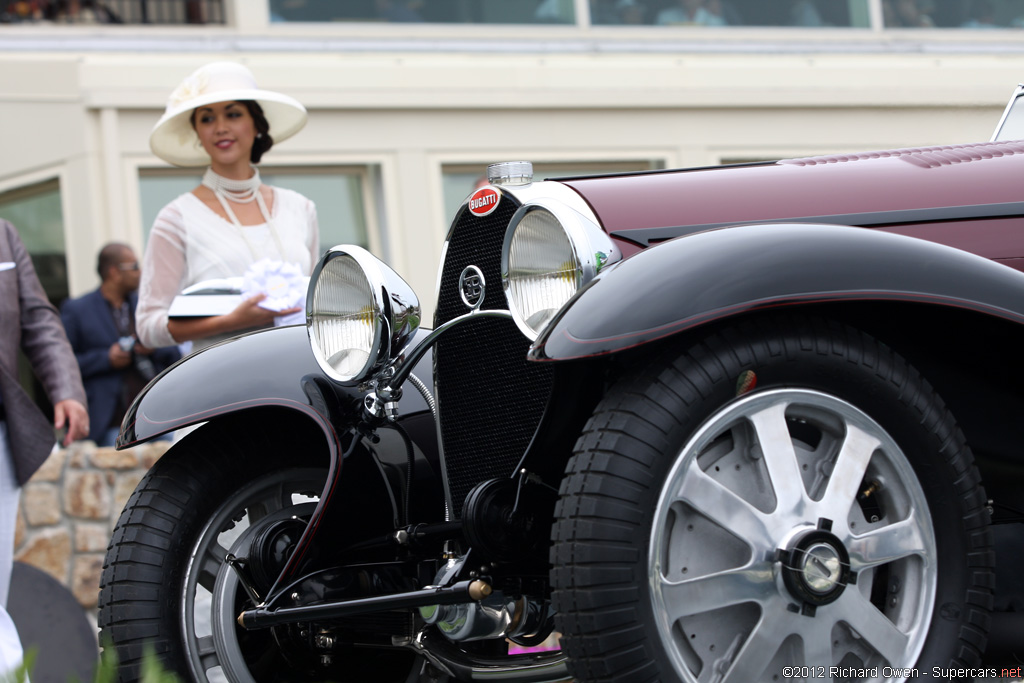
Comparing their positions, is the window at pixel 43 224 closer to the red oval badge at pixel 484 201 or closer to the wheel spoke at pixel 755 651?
the red oval badge at pixel 484 201

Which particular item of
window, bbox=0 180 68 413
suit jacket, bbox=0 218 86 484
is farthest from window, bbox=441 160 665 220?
suit jacket, bbox=0 218 86 484

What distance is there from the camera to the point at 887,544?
87.4 inches

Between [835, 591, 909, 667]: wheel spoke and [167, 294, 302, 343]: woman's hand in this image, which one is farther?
[167, 294, 302, 343]: woman's hand

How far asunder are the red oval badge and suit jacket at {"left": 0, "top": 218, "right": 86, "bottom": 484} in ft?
5.63

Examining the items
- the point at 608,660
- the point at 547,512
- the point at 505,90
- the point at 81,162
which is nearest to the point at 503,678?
the point at 547,512

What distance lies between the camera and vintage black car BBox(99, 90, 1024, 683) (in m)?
2.13

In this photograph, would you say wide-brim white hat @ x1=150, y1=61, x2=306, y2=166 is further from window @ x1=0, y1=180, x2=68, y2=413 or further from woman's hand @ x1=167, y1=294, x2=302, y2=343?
window @ x1=0, y1=180, x2=68, y2=413

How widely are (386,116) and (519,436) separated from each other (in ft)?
22.1

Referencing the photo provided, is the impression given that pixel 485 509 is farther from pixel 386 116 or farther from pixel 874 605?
pixel 386 116

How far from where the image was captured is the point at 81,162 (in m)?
8.24

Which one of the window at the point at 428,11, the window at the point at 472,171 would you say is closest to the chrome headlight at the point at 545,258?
the window at the point at 472,171

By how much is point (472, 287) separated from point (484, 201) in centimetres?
19

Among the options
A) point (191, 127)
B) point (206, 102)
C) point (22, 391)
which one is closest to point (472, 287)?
point (22, 391)

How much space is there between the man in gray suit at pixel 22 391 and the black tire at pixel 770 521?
2171 millimetres
